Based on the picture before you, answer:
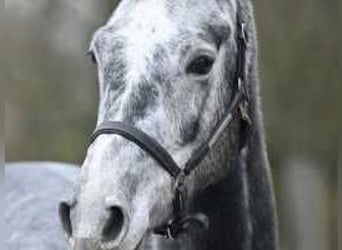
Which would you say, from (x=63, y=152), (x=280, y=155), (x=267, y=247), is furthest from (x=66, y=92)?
→ (x=267, y=247)

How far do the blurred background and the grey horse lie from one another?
15.8 feet

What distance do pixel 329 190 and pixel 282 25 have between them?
1.88 m

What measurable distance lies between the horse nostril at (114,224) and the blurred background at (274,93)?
5339mm

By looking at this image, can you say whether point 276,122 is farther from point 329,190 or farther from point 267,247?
point 267,247

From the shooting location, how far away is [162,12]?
2977mm

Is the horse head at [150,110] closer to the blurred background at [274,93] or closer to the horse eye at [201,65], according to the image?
the horse eye at [201,65]

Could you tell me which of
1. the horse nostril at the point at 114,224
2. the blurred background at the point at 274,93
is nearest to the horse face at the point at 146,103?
the horse nostril at the point at 114,224

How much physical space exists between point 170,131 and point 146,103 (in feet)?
0.40

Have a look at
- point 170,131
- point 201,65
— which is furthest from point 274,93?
point 170,131

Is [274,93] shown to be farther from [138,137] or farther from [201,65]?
[138,137]

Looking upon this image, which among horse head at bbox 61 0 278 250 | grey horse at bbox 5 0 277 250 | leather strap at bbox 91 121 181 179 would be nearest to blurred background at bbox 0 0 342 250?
grey horse at bbox 5 0 277 250

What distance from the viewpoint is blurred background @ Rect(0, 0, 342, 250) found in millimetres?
8328

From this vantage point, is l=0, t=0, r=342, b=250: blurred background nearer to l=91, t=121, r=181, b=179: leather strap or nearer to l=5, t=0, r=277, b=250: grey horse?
l=5, t=0, r=277, b=250: grey horse

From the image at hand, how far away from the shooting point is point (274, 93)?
8.65 metres
